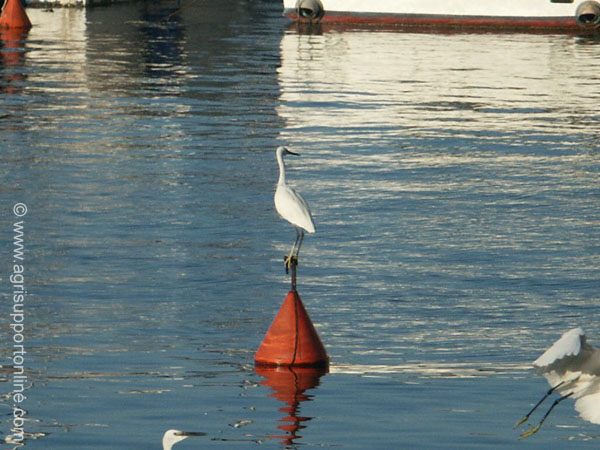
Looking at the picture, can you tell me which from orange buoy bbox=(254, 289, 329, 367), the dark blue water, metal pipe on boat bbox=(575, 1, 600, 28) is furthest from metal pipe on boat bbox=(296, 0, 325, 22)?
orange buoy bbox=(254, 289, 329, 367)

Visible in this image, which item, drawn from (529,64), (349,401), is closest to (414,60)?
(529,64)

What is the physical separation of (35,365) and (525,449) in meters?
4.23

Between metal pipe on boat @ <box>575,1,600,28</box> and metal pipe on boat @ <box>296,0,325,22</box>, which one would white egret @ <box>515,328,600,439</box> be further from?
metal pipe on boat @ <box>296,0,325,22</box>

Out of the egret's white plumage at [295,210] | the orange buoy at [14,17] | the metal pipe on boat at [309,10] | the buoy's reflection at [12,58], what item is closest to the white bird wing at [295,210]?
the egret's white plumage at [295,210]

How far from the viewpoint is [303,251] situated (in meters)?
16.3

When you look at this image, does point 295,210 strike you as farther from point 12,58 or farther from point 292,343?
point 12,58

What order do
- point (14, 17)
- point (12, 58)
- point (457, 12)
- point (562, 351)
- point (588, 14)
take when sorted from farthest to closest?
point (457, 12)
point (588, 14)
point (14, 17)
point (12, 58)
point (562, 351)

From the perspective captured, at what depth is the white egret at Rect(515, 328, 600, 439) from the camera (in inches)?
237

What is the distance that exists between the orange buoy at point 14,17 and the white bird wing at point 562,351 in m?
45.5

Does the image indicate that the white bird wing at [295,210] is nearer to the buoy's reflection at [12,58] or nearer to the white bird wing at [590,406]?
the white bird wing at [590,406]

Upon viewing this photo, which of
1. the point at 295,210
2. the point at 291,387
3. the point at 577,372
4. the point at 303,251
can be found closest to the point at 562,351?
the point at 577,372

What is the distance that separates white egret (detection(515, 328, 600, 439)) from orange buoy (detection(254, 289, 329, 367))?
5630mm

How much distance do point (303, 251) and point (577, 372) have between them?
1023cm

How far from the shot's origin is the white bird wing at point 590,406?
19.8 feet
